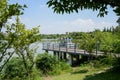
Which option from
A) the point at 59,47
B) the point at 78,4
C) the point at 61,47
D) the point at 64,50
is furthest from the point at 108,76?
the point at 61,47

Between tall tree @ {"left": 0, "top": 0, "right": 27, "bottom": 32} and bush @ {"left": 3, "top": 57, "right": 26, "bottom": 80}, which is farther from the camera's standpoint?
bush @ {"left": 3, "top": 57, "right": 26, "bottom": 80}

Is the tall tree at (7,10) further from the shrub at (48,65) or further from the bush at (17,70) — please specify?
the shrub at (48,65)

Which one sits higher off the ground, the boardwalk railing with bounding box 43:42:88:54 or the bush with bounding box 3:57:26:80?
the boardwalk railing with bounding box 43:42:88:54

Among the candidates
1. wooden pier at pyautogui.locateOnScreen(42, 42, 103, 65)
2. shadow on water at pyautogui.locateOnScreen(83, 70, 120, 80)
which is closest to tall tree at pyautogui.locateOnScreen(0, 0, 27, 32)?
shadow on water at pyautogui.locateOnScreen(83, 70, 120, 80)

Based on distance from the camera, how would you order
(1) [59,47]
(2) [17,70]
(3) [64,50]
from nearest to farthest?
(2) [17,70] < (3) [64,50] < (1) [59,47]

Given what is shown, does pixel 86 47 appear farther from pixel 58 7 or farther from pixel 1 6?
pixel 58 7

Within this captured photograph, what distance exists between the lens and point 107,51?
83.5 ft

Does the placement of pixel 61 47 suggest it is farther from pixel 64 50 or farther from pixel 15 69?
pixel 15 69

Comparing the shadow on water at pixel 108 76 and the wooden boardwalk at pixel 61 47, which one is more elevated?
the wooden boardwalk at pixel 61 47

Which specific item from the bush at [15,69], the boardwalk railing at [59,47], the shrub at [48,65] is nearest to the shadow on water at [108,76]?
the bush at [15,69]

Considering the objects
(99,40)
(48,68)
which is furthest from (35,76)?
(99,40)

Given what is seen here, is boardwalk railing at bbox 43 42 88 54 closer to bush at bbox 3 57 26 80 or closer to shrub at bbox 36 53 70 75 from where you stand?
shrub at bbox 36 53 70 75

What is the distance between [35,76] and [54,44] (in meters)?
25.9

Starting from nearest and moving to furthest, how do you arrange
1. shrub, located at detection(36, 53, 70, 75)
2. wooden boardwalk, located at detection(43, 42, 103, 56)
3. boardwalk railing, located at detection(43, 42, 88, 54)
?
shrub, located at detection(36, 53, 70, 75) < wooden boardwalk, located at detection(43, 42, 103, 56) < boardwalk railing, located at detection(43, 42, 88, 54)
